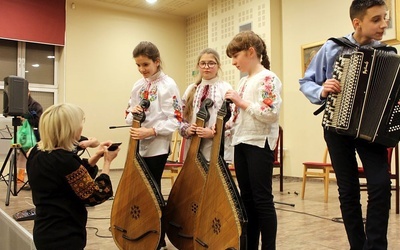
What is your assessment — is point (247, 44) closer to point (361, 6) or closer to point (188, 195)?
point (361, 6)

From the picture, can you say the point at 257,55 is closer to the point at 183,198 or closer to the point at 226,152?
the point at 226,152

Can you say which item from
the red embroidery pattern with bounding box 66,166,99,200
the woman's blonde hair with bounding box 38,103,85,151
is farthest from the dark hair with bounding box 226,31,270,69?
the red embroidery pattern with bounding box 66,166,99,200

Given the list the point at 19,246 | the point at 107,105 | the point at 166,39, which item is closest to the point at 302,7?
the point at 166,39

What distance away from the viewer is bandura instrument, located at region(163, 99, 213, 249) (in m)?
2.00

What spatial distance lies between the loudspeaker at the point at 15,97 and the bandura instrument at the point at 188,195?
95.2 inches

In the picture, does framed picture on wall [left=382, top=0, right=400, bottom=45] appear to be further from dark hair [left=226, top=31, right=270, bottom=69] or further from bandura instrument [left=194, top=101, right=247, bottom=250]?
bandura instrument [left=194, top=101, right=247, bottom=250]

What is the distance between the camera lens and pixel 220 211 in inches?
68.0

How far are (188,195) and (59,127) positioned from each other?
0.78 metres

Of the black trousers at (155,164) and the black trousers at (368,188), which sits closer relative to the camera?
A: the black trousers at (368,188)

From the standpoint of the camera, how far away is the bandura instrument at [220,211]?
1666mm

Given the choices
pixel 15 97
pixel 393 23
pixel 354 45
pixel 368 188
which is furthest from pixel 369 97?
pixel 393 23

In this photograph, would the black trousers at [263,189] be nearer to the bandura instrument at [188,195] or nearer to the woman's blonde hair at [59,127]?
the bandura instrument at [188,195]

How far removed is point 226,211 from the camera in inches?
67.1

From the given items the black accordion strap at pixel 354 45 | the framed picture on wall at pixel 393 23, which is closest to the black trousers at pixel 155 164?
the black accordion strap at pixel 354 45
